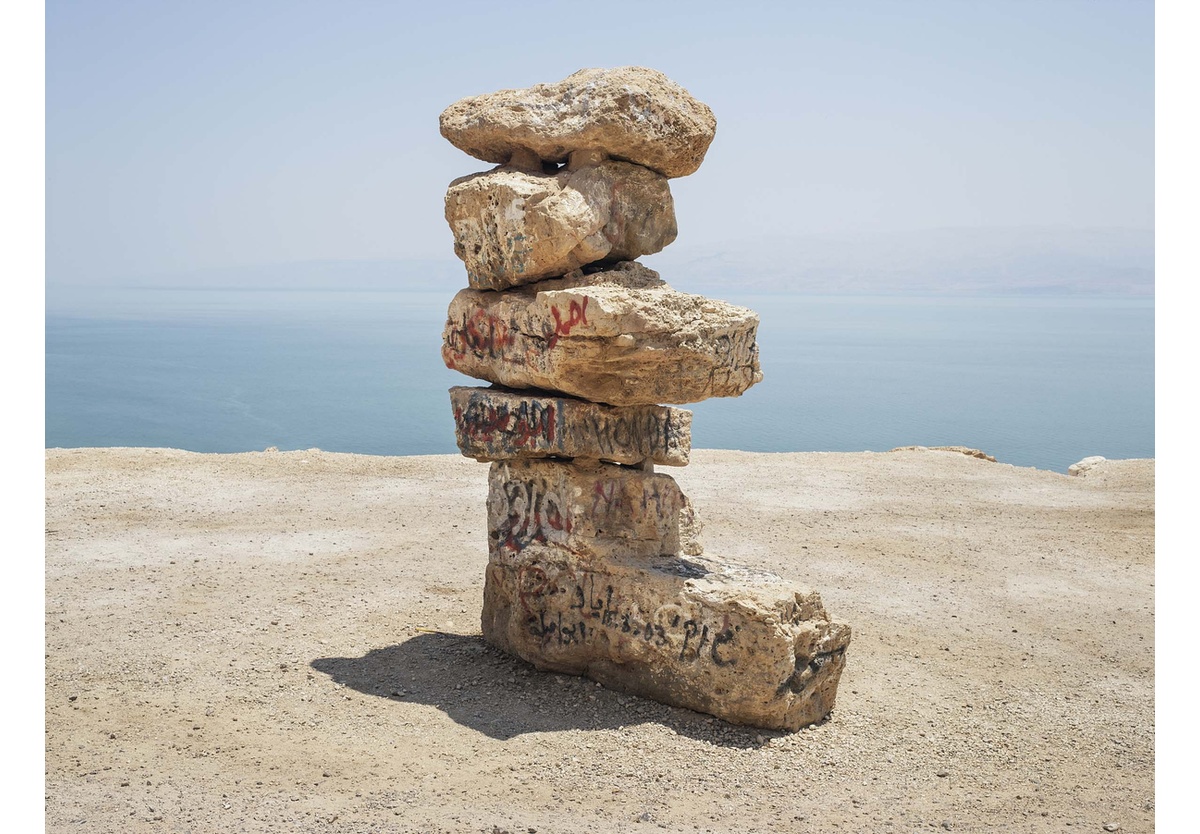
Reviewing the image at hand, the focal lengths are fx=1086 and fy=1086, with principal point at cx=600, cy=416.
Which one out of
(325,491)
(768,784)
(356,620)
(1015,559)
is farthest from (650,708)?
(325,491)

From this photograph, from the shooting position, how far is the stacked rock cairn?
632 cm

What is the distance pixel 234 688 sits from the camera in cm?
687

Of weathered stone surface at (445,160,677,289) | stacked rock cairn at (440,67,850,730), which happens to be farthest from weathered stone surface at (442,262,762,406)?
weathered stone surface at (445,160,677,289)

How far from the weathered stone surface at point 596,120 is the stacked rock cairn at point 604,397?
13 millimetres

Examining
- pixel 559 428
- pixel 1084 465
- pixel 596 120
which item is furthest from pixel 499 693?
pixel 1084 465

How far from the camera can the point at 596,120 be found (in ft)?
21.6

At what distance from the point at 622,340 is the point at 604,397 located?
1.47 feet

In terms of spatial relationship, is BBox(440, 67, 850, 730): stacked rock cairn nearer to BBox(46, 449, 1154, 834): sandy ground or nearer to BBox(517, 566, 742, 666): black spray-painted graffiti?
BBox(517, 566, 742, 666): black spray-painted graffiti

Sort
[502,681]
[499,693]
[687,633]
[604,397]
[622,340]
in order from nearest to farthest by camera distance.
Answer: [622,340], [687,633], [604,397], [499,693], [502,681]

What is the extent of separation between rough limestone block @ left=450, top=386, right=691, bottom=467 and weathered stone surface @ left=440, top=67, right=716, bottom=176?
1.58 metres

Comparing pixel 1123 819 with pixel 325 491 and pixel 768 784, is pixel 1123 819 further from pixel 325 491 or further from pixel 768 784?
pixel 325 491

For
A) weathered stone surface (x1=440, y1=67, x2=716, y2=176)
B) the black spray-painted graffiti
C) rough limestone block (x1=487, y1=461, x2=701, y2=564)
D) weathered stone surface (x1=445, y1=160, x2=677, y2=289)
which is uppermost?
weathered stone surface (x1=440, y1=67, x2=716, y2=176)

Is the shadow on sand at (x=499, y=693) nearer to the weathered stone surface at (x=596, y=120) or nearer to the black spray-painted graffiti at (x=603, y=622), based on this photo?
the black spray-painted graffiti at (x=603, y=622)

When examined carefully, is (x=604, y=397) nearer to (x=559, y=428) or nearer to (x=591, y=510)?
(x=559, y=428)
